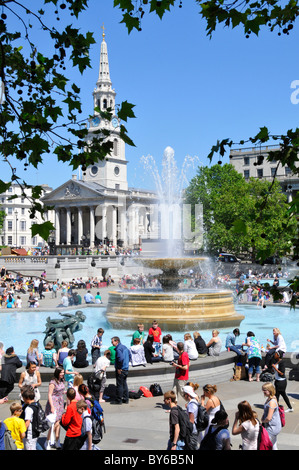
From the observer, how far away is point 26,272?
54906 millimetres

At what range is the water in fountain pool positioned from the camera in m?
18.0

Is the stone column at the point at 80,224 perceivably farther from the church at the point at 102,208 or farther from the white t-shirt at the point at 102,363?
the white t-shirt at the point at 102,363

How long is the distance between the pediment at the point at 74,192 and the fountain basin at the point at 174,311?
237 feet

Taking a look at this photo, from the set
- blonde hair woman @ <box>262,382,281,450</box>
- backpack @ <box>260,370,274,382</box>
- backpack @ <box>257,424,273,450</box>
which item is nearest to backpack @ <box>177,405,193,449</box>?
backpack @ <box>257,424,273,450</box>

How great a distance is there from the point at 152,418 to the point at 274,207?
5185 cm

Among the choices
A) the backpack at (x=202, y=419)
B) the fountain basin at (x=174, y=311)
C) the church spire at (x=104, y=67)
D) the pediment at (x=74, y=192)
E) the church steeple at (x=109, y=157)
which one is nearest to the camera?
the backpack at (x=202, y=419)

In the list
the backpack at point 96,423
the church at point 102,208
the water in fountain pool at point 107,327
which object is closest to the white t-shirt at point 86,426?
the backpack at point 96,423

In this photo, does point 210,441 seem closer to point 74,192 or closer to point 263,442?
point 263,442

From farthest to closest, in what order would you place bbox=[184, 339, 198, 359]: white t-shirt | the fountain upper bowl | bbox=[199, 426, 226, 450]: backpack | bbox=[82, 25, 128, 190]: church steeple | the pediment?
bbox=[82, 25, 128, 190]: church steeple → the pediment → the fountain upper bowl → bbox=[184, 339, 198, 359]: white t-shirt → bbox=[199, 426, 226, 450]: backpack

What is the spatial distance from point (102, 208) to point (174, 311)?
7442 centimetres

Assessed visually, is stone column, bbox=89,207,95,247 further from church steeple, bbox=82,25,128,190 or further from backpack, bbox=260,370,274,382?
backpack, bbox=260,370,274,382

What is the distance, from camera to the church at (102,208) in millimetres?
92500

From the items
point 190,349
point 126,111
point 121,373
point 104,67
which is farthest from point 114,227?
point 126,111
